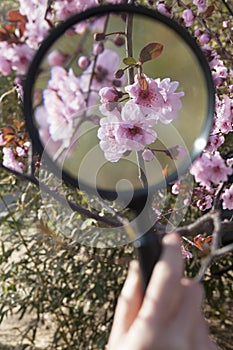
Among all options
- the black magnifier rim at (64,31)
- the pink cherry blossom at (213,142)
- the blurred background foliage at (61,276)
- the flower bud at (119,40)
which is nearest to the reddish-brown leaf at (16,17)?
the flower bud at (119,40)

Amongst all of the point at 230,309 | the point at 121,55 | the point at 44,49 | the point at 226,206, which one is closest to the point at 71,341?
the point at 230,309

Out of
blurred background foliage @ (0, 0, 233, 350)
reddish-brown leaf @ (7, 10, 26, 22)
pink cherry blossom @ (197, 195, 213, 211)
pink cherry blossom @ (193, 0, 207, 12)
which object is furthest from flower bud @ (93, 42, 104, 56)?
blurred background foliage @ (0, 0, 233, 350)

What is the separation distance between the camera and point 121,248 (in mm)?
3176

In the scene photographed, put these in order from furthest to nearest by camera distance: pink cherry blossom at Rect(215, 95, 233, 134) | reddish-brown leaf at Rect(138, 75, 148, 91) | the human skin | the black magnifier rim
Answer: pink cherry blossom at Rect(215, 95, 233, 134) < reddish-brown leaf at Rect(138, 75, 148, 91) < the black magnifier rim < the human skin

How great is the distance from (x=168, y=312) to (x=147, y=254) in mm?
70

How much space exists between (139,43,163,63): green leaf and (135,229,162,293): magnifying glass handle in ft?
1.47

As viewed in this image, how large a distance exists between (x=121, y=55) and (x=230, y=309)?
282cm

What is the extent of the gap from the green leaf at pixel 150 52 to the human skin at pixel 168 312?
19.4 inches

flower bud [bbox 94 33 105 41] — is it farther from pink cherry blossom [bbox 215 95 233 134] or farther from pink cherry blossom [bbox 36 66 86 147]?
pink cherry blossom [bbox 215 95 233 134]

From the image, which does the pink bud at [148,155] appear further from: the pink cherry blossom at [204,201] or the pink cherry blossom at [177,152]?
the pink cherry blossom at [204,201]

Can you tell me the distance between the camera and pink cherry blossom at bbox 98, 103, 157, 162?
1094 millimetres

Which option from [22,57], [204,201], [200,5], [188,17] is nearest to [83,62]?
[22,57]

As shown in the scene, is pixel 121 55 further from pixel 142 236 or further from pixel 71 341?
pixel 71 341

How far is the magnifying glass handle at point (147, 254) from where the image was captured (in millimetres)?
613
